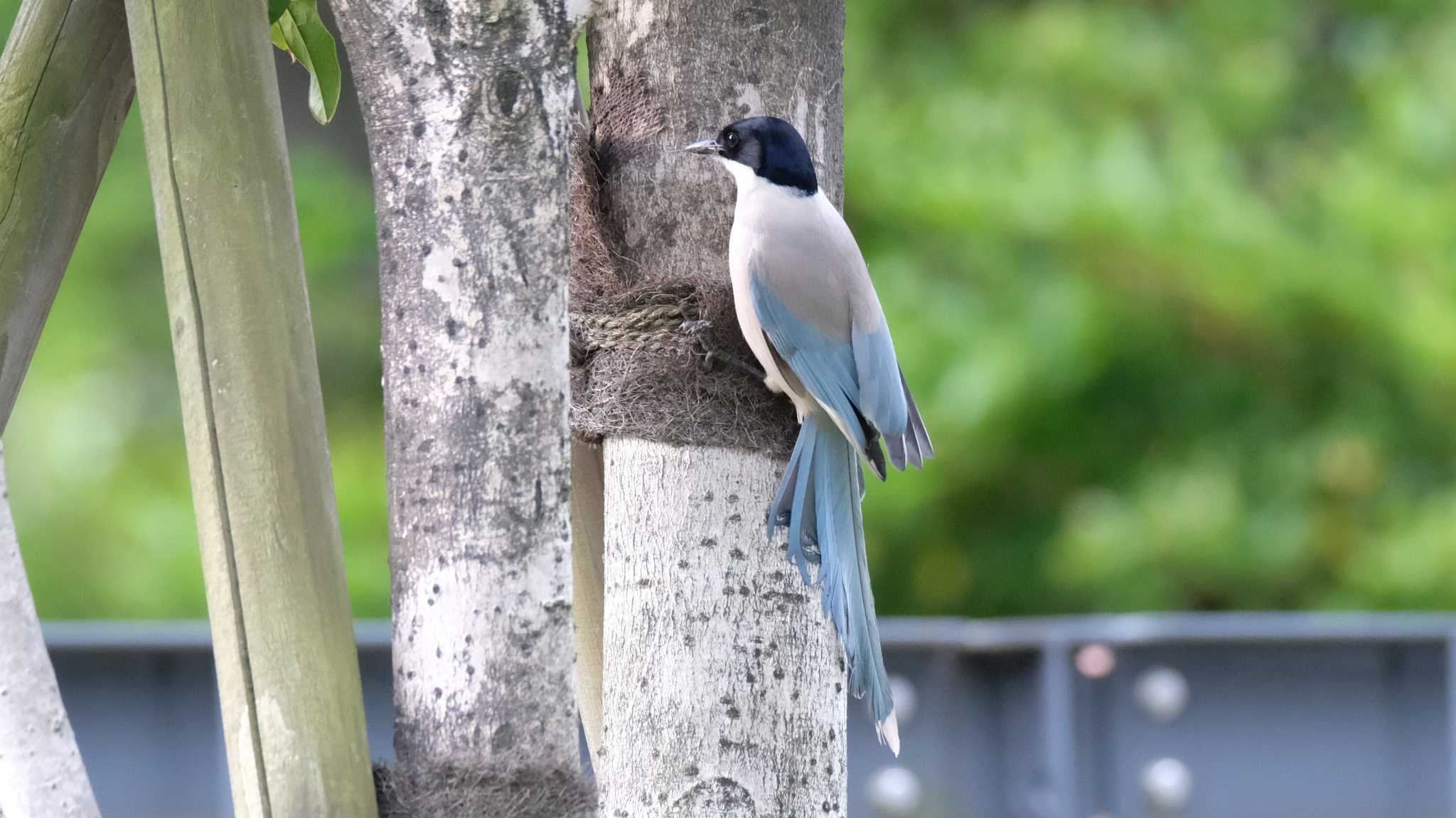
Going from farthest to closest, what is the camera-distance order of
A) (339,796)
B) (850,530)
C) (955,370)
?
(955,370) → (850,530) → (339,796)

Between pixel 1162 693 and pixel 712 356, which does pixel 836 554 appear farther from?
pixel 1162 693

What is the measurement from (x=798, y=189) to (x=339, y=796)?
0.95 m

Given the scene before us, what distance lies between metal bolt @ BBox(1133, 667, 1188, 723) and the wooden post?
2.53 m

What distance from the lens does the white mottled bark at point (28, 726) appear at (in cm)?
126

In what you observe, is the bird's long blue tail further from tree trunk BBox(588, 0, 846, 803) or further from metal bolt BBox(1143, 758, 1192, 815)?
metal bolt BBox(1143, 758, 1192, 815)

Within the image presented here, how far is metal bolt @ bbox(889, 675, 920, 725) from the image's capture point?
347cm

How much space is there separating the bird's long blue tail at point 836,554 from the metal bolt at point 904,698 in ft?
5.56

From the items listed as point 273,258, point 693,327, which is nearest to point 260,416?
point 273,258

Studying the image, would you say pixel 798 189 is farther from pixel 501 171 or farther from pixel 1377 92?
pixel 1377 92

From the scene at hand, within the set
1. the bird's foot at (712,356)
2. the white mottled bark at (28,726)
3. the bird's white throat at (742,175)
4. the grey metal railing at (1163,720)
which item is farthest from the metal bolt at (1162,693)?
the white mottled bark at (28,726)

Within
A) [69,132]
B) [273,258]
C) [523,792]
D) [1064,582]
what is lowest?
[1064,582]

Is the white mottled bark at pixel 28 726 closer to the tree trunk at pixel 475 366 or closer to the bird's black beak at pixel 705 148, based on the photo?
the tree trunk at pixel 475 366

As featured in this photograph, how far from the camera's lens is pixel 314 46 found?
1.72m

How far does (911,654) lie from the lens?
358cm
